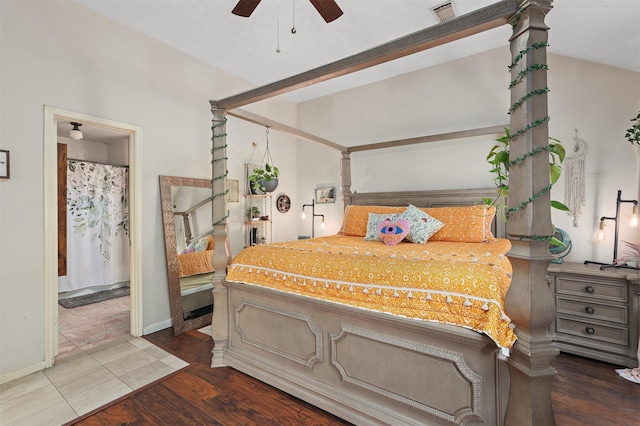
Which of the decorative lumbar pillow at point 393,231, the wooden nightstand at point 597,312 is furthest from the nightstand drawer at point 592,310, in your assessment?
the decorative lumbar pillow at point 393,231

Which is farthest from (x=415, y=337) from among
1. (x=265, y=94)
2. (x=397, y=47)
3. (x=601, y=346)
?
(x=601, y=346)

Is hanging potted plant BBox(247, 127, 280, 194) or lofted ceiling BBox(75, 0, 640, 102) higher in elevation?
lofted ceiling BBox(75, 0, 640, 102)

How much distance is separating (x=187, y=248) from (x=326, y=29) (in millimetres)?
2755

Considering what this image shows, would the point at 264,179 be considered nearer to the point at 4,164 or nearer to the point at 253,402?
the point at 4,164

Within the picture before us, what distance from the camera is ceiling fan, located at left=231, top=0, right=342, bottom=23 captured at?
1.88m

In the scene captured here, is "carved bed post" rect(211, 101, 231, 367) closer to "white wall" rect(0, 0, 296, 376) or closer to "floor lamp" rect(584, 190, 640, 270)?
"white wall" rect(0, 0, 296, 376)

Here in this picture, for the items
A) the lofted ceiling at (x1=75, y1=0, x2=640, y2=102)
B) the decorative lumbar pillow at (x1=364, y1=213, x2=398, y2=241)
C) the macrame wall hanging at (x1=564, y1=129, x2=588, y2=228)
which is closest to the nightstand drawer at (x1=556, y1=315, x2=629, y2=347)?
the macrame wall hanging at (x1=564, y1=129, x2=588, y2=228)

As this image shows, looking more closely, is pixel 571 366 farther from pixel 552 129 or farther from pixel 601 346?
pixel 552 129

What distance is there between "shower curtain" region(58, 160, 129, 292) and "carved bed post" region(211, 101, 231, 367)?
318cm

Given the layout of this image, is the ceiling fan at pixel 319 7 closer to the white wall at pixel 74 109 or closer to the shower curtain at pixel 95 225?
the white wall at pixel 74 109

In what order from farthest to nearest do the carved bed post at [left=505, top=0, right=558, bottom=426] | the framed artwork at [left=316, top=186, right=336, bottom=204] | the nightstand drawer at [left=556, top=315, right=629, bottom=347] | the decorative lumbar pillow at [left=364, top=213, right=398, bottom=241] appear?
the framed artwork at [left=316, top=186, right=336, bottom=204] < the decorative lumbar pillow at [left=364, top=213, right=398, bottom=241] < the nightstand drawer at [left=556, top=315, right=629, bottom=347] < the carved bed post at [left=505, top=0, right=558, bottom=426]

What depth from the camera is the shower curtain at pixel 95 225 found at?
4.18 m

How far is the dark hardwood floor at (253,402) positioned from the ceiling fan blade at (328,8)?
2585 millimetres

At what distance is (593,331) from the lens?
2367 mm
